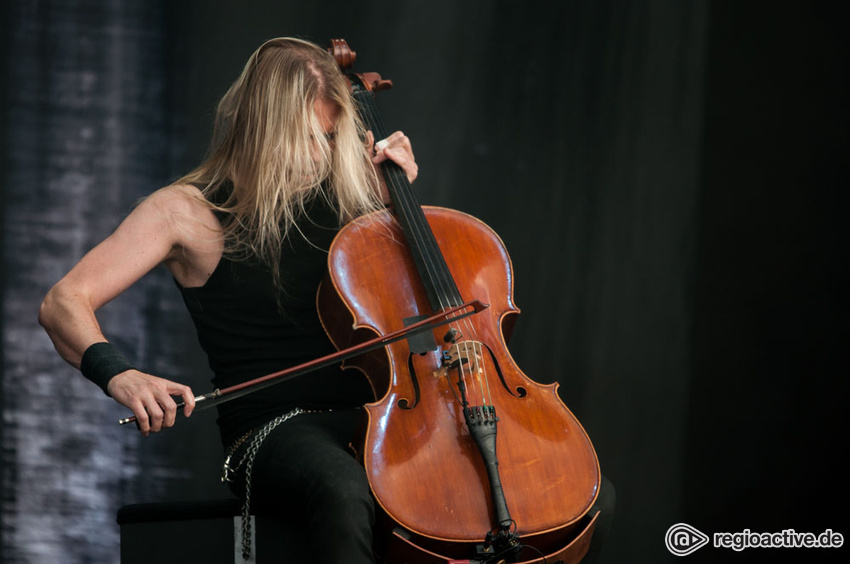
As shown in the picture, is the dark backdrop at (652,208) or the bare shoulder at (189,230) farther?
the dark backdrop at (652,208)

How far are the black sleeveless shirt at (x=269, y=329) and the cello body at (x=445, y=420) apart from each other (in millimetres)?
118

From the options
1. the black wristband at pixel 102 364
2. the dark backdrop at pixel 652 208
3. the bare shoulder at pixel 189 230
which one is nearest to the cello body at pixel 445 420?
the bare shoulder at pixel 189 230

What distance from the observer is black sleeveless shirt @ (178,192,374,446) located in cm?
169

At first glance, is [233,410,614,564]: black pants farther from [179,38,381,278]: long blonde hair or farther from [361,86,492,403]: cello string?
[179,38,381,278]: long blonde hair

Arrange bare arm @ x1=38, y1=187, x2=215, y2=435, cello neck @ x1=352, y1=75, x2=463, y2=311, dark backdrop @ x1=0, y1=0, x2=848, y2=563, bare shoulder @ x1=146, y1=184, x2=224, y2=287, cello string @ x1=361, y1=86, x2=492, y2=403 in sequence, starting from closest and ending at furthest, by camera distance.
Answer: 1. bare arm @ x1=38, y1=187, x2=215, y2=435
2. cello string @ x1=361, y1=86, x2=492, y2=403
3. cello neck @ x1=352, y1=75, x2=463, y2=311
4. bare shoulder @ x1=146, y1=184, x2=224, y2=287
5. dark backdrop @ x1=0, y1=0, x2=848, y2=563

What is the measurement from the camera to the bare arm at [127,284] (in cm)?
128

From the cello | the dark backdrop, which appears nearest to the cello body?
the cello

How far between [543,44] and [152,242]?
1293 millimetres

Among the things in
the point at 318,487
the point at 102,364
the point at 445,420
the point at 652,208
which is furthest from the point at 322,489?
the point at 652,208

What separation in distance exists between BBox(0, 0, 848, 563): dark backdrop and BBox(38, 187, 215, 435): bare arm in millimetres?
667

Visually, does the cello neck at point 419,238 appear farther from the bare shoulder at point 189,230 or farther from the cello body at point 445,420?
the bare shoulder at point 189,230

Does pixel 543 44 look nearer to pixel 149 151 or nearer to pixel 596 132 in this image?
pixel 596 132

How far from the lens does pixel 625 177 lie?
2475mm

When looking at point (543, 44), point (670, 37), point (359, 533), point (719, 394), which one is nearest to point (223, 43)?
point (543, 44)
